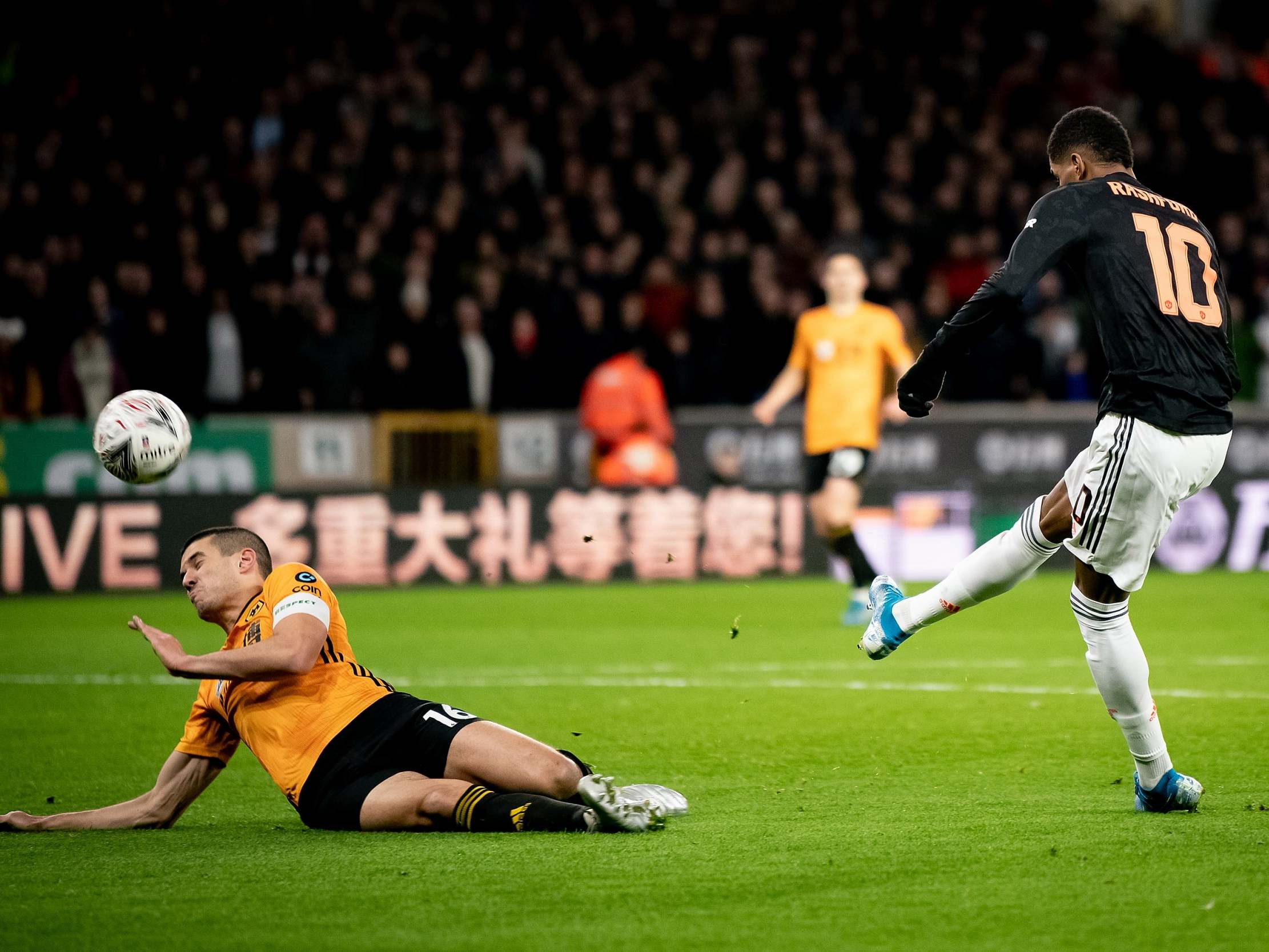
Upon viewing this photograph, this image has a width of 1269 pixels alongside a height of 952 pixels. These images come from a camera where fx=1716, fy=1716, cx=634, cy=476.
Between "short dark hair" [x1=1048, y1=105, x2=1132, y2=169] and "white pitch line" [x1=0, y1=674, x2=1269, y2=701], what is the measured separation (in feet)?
11.7

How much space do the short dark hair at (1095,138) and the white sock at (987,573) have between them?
1.05 m

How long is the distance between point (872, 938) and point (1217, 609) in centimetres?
893

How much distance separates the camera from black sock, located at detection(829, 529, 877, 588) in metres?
10.9

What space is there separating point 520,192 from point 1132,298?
12.3 metres

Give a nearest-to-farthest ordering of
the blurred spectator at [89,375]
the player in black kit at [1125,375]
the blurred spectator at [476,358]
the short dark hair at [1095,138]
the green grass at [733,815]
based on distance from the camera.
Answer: the green grass at [733,815] → the player in black kit at [1125,375] → the short dark hair at [1095,138] → the blurred spectator at [89,375] → the blurred spectator at [476,358]

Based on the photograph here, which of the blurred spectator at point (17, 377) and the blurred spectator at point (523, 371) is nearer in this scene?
the blurred spectator at point (17, 377)

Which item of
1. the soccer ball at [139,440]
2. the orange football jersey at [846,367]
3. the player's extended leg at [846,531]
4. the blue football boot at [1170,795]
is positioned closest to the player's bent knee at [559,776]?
the blue football boot at [1170,795]

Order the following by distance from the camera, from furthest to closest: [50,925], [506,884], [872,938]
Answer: [506,884] < [50,925] < [872,938]

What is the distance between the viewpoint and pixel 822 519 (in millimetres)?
11078

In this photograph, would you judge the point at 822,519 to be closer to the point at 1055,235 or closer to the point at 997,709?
the point at 997,709

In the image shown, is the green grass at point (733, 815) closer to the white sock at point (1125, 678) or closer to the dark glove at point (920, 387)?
the white sock at point (1125, 678)

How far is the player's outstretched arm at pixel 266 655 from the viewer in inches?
181

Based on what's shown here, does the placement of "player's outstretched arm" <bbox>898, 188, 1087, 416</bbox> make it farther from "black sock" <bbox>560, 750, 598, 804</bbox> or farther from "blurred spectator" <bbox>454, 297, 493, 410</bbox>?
"blurred spectator" <bbox>454, 297, 493, 410</bbox>

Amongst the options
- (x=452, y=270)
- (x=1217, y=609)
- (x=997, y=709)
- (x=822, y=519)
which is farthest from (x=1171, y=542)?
(x=997, y=709)
